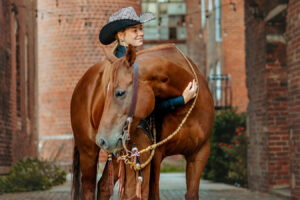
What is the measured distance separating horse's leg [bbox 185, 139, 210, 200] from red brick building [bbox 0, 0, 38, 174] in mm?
6872

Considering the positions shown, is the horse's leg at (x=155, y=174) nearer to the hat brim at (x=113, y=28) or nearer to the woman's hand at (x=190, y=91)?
the woman's hand at (x=190, y=91)

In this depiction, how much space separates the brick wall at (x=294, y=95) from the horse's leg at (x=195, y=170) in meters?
3.70

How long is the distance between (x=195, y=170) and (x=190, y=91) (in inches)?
26.8

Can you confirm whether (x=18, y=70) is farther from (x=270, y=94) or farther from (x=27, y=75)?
(x=270, y=94)

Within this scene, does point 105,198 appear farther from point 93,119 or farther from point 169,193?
point 169,193

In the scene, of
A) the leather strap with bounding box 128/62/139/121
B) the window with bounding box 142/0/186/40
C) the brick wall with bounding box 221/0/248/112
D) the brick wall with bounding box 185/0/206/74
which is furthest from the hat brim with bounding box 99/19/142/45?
the window with bounding box 142/0/186/40

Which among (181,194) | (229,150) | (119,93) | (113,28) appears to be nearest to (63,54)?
(229,150)

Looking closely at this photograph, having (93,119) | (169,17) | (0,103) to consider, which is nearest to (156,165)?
(93,119)

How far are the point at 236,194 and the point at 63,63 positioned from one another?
934 centimetres

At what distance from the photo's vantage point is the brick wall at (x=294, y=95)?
8055 mm

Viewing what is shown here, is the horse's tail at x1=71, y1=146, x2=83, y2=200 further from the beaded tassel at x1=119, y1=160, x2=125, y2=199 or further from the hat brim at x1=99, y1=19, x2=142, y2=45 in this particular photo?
the beaded tassel at x1=119, y1=160, x2=125, y2=199

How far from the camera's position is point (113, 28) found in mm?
4949

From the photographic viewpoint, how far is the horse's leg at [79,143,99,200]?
5.26 m

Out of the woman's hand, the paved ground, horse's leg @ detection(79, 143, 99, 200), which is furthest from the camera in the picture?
the paved ground
